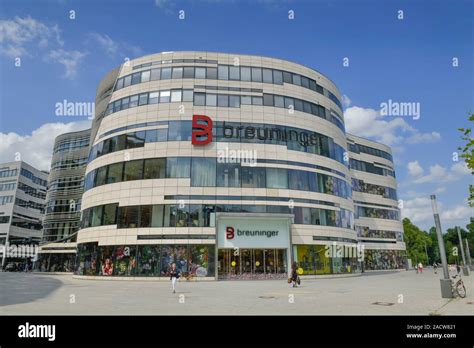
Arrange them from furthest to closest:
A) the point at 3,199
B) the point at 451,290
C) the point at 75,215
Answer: the point at 3,199
the point at 75,215
the point at 451,290

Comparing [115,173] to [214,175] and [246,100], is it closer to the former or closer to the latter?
[214,175]

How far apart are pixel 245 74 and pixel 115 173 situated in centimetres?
1869

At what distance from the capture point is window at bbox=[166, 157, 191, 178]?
115 ft

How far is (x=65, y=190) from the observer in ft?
234

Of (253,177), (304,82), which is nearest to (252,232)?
(253,177)

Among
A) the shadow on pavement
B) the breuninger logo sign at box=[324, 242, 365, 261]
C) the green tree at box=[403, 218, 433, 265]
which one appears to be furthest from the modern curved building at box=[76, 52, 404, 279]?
the green tree at box=[403, 218, 433, 265]

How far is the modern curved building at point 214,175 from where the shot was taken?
33938mm

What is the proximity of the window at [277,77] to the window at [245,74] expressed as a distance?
10.1 feet

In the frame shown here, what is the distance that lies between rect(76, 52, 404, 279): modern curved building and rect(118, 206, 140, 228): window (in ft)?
0.38

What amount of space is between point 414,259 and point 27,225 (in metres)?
103
